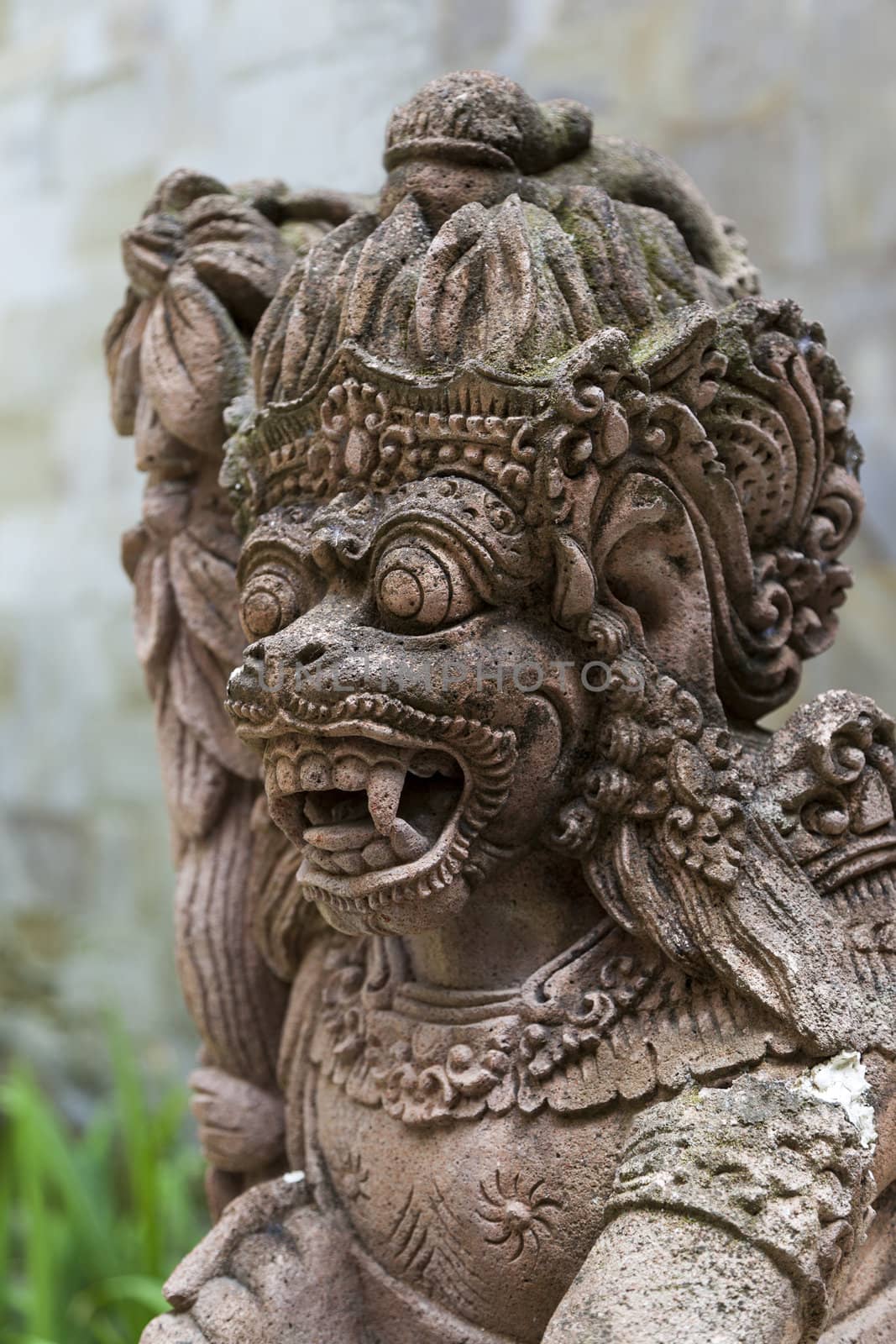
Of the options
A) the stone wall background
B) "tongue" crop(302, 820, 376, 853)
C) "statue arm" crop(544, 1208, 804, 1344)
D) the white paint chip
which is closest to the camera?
"statue arm" crop(544, 1208, 804, 1344)

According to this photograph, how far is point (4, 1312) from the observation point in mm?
2908

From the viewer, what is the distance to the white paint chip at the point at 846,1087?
1226 mm

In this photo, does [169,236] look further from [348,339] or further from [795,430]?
[795,430]

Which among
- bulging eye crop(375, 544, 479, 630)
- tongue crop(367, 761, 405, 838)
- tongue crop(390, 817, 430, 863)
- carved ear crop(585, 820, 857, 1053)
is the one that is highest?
bulging eye crop(375, 544, 479, 630)

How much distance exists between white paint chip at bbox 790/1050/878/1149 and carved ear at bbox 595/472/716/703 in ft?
1.22

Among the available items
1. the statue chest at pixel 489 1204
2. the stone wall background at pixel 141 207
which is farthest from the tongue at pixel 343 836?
the stone wall background at pixel 141 207

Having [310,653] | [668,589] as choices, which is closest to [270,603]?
[310,653]

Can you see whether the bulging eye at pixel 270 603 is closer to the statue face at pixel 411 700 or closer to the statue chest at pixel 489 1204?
the statue face at pixel 411 700

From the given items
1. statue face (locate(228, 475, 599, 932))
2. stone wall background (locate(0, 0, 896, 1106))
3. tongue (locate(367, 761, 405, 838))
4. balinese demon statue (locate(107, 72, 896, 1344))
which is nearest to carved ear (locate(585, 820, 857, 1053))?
balinese demon statue (locate(107, 72, 896, 1344))

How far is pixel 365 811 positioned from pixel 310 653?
0.57 feet

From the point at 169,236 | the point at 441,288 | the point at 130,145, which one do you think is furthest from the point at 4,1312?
the point at 130,145

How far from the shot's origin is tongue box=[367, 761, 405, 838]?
130 cm

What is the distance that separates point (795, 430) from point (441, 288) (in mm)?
396

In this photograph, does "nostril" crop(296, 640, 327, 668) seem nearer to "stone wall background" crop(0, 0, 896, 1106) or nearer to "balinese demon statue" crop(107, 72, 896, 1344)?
"balinese demon statue" crop(107, 72, 896, 1344)
